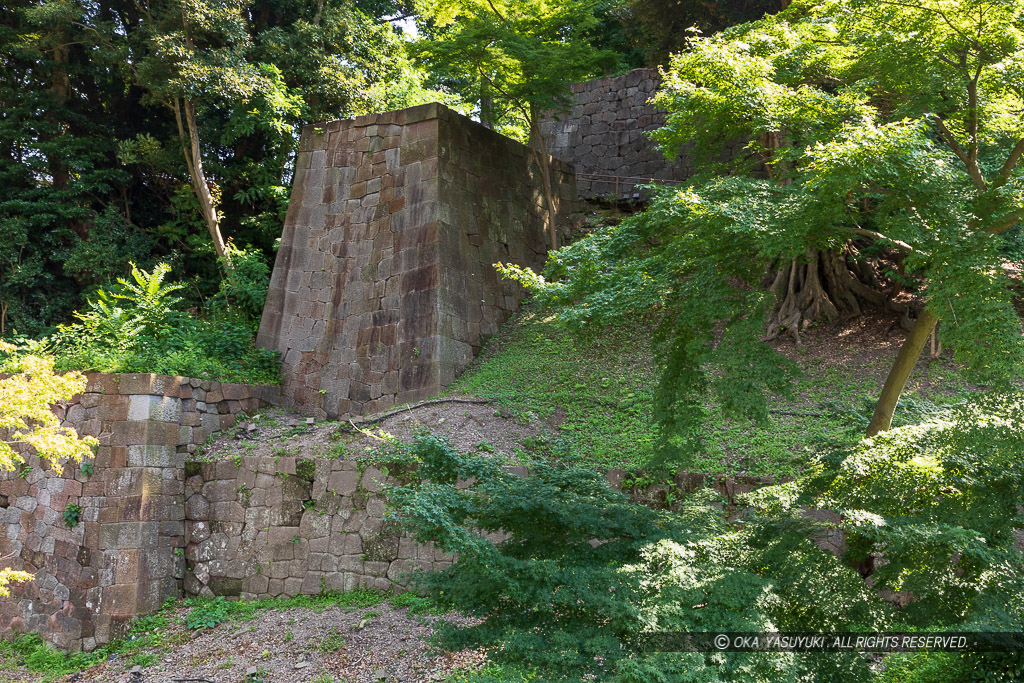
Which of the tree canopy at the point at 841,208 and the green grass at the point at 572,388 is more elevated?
the tree canopy at the point at 841,208

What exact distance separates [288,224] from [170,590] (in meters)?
5.65

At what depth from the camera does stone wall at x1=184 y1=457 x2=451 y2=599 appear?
300 inches

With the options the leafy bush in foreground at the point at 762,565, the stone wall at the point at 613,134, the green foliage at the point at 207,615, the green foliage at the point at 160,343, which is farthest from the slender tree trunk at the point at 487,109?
the leafy bush in foreground at the point at 762,565

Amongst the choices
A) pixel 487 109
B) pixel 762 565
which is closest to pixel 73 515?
pixel 762 565

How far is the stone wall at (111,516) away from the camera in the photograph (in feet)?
27.0

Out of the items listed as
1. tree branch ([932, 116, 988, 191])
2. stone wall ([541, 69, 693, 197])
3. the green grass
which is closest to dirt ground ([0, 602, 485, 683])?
the green grass

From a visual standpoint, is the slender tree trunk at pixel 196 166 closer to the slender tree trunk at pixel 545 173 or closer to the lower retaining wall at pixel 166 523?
the lower retaining wall at pixel 166 523

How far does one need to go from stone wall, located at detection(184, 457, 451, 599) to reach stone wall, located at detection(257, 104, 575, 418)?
211cm

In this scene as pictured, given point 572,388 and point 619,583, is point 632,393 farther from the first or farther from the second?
point 619,583

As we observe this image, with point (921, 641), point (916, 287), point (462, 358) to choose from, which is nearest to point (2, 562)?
point (462, 358)

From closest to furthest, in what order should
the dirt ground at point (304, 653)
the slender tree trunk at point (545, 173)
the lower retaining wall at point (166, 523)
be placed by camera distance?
the dirt ground at point (304, 653) < the lower retaining wall at point (166, 523) < the slender tree trunk at point (545, 173)

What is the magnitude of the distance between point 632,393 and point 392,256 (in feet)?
13.0

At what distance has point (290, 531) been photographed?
26.8 ft

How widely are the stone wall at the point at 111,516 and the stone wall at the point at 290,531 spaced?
0.32 metres
